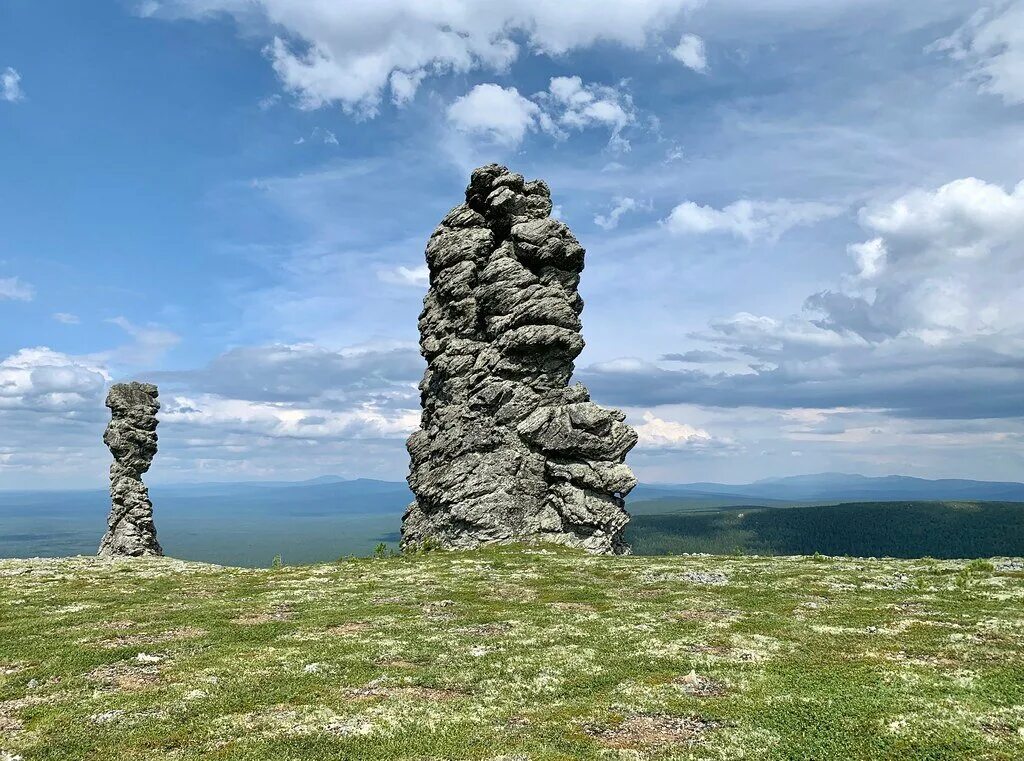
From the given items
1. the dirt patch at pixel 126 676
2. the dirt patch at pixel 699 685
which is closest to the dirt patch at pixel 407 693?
the dirt patch at pixel 699 685

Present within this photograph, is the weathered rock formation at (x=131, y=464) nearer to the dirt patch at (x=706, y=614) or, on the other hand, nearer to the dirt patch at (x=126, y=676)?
the dirt patch at (x=126, y=676)

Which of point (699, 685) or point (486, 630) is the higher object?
point (699, 685)

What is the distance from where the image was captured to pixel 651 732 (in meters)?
18.3

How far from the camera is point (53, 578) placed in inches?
2012

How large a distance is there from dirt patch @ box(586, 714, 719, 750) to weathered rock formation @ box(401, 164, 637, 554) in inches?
1899

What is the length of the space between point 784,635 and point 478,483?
155 feet

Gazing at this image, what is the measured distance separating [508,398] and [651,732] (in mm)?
58310

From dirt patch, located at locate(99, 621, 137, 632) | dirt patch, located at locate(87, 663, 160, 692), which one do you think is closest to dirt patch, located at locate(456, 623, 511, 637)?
dirt patch, located at locate(87, 663, 160, 692)

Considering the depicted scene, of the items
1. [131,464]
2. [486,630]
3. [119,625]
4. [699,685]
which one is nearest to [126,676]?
[119,625]

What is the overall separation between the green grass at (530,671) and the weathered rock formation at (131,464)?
5365 centimetres

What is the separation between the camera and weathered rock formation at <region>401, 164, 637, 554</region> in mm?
70562

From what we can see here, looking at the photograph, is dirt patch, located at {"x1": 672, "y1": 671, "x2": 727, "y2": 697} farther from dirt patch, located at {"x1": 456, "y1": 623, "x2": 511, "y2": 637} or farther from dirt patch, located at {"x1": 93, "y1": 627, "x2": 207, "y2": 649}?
dirt patch, located at {"x1": 93, "y1": 627, "x2": 207, "y2": 649}

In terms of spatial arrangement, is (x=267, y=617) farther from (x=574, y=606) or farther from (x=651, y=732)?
(x=651, y=732)

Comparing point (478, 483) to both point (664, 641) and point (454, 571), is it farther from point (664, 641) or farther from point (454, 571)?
point (664, 641)
